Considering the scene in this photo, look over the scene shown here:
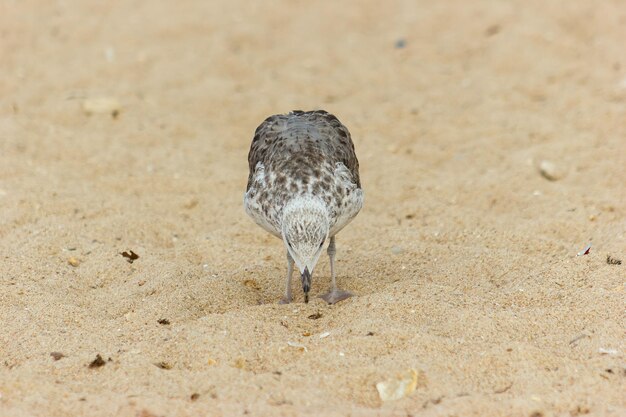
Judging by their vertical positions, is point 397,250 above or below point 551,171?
below

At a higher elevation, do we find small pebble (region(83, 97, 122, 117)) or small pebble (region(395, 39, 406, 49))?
small pebble (region(395, 39, 406, 49))

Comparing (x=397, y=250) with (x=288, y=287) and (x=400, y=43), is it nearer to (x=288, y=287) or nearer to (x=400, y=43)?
(x=288, y=287)

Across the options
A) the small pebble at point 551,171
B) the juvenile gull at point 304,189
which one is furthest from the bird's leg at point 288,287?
the small pebble at point 551,171

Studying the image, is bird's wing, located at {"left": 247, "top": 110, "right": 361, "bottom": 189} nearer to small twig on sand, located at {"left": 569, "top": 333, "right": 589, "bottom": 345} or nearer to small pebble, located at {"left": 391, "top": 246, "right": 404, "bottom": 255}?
small pebble, located at {"left": 391, "top": 246, "right": 404, "bottom": 255}

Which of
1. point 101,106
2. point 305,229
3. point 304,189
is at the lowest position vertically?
point 305,229

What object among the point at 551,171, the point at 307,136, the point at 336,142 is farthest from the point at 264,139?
the point at 551,171

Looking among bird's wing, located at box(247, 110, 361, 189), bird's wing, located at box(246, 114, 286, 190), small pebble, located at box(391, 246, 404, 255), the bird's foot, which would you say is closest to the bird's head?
A: the bird's foot
